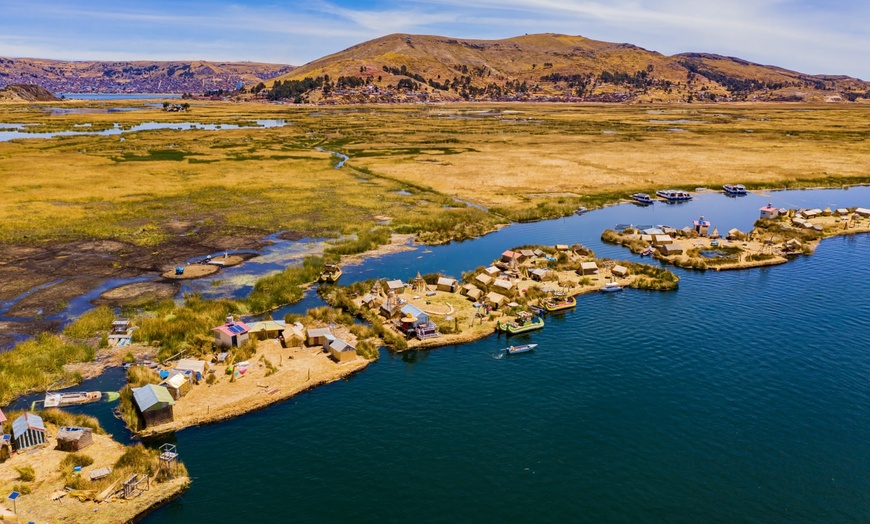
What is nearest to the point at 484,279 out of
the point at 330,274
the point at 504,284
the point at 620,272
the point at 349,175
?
the point at 504,284

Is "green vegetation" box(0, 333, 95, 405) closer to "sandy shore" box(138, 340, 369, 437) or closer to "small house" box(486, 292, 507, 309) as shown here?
"sandy shore" box(138, 340, 369, 437)

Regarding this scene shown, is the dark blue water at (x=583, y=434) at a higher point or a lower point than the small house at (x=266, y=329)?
lower

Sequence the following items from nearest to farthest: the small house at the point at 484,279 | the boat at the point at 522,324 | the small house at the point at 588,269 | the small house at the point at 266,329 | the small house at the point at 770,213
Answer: the small house at the point at 266,329, the boat at the point at 522,324, the small house at the point at 484,279, the small house at the point at 588,269, the small house at the point at 770,213

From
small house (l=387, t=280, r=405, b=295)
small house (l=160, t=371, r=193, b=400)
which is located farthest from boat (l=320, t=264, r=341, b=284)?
small house (l=160, t=371, r=193, b=400)

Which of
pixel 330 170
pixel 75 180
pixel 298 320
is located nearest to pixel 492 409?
pixel 298 320

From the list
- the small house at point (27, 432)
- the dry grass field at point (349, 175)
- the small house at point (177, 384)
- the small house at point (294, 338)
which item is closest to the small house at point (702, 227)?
the dry grass field at point (349, 175)

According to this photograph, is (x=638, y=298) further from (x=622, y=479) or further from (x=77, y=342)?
(x=77, y=342)

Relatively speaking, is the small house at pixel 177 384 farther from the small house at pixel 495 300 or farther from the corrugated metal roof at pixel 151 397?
the small house at pixel 495 300
